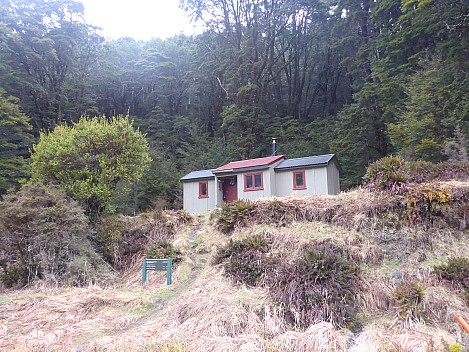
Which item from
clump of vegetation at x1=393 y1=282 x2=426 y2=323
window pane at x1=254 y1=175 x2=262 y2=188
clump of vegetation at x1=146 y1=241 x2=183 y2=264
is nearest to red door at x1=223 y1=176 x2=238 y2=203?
window pane at x1=254 y1=175 x2=262 y2=188

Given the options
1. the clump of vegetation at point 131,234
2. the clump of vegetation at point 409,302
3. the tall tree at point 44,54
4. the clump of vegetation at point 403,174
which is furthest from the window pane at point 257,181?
the tall tree at point 44,54

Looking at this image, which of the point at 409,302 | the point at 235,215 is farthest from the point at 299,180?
the point at 409,302

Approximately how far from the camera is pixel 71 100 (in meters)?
26.6

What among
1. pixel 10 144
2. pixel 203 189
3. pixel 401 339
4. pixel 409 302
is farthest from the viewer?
pixel 10 144

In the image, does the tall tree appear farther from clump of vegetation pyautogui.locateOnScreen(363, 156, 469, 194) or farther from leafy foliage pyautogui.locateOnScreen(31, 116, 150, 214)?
clump of vegetation pyautogui.locateOnScreen(363, 156, 469, 194)

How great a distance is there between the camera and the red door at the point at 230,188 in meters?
16.6

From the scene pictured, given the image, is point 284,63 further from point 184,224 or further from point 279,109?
point 184,224

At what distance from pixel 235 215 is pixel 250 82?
1796cm

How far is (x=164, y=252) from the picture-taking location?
1012 centimetres

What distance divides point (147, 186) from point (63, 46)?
41.4 ft

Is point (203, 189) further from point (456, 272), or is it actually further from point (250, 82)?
point (250, 82)

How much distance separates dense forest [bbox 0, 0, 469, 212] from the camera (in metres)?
17.2

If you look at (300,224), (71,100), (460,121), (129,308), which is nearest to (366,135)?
(460,121)

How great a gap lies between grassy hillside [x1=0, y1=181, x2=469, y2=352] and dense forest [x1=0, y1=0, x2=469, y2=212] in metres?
6.42
